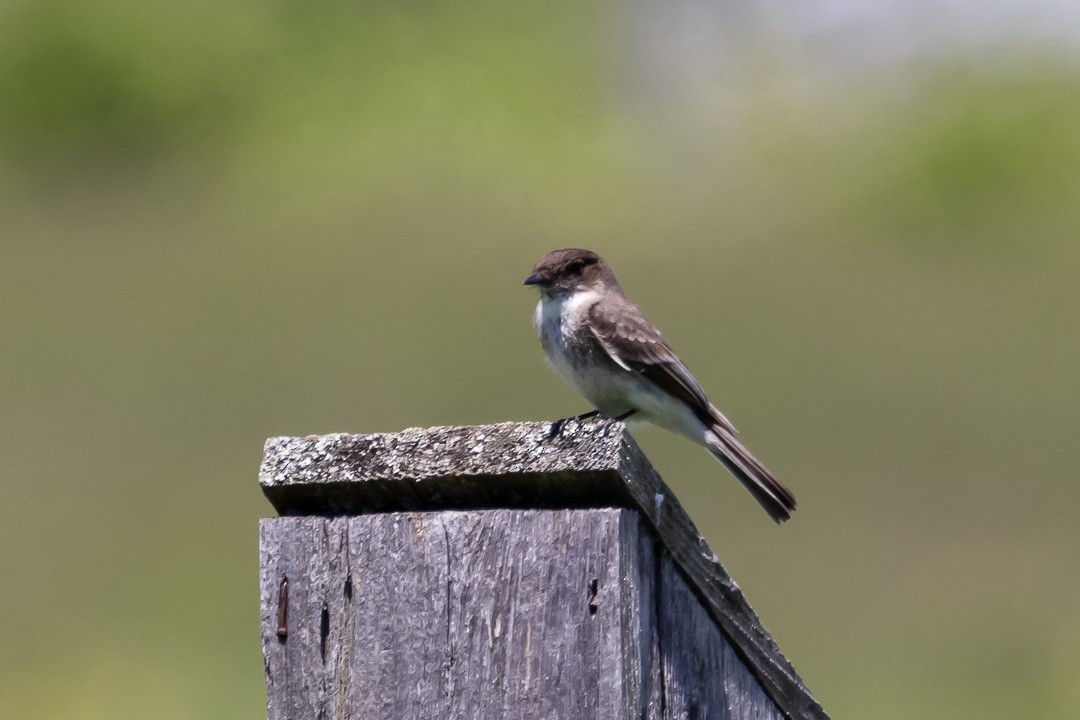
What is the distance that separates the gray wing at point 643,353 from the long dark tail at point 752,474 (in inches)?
3.2

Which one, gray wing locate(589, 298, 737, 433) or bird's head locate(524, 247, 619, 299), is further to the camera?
bird's head locate(524, 247, 619, 299)

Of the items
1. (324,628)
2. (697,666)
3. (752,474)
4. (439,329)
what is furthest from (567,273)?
(439,329)

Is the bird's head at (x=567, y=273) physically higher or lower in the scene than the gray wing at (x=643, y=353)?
higher

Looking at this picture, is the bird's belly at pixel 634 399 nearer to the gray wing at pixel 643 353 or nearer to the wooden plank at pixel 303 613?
the gray wing at pixel 643 353

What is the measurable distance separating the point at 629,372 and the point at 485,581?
3089 mm

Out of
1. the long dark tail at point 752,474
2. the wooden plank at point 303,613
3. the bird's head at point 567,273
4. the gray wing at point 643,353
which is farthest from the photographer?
the bird's head at point 567,273

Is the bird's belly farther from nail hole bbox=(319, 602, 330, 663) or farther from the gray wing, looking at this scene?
nail hole bbox=(319, 602, 330, 663)

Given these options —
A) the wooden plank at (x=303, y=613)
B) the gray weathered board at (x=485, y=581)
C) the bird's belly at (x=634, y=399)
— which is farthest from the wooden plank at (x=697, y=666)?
the bird's belly at (x=634, y=399)

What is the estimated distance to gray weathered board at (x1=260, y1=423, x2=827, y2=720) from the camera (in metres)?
2.80

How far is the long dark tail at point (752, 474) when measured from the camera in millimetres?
5512

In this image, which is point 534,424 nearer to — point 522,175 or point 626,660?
point 626,660

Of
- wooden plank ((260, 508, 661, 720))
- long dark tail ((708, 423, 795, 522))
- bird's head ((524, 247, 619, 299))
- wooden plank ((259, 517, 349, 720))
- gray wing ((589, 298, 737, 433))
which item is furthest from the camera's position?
bird's head ((524, 247, 619, 299))

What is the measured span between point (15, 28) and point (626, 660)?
26.2 meters

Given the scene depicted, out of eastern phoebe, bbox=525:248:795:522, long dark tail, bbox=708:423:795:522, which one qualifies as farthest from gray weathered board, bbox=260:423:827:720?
eastern phoebe, bbox=525:248:795:522
